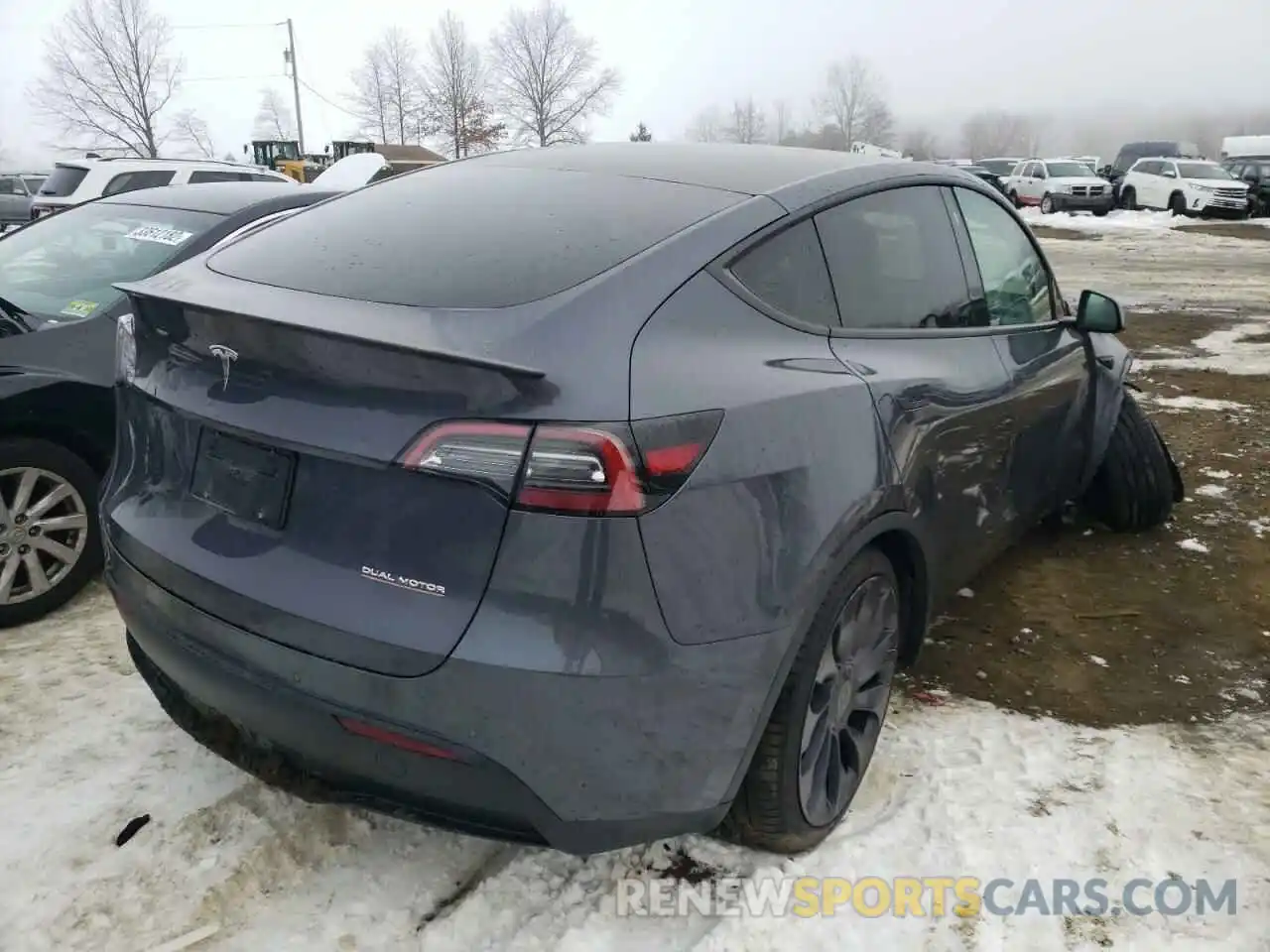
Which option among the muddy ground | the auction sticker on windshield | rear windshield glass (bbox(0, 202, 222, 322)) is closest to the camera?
the muddy ground

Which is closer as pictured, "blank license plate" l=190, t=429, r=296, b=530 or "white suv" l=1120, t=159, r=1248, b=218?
"blank license plate" l=190, t=429, r=296, b=530

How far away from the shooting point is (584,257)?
2.12 metres

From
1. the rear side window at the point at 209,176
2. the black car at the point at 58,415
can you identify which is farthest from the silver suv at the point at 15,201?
the black car at the point at 58,415

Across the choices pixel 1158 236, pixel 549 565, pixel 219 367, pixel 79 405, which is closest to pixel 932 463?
pixel 549 565

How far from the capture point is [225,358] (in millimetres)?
2027

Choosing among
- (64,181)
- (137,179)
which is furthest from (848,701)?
(64,181)

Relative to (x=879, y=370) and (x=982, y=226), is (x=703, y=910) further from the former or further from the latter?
(x=982, y=226)

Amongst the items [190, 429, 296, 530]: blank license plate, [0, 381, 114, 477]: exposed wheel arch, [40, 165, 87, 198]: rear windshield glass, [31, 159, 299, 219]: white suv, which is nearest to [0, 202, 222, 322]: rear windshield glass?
[0, 381, 114, 477]: exposed wheel arch

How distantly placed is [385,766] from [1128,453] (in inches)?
146

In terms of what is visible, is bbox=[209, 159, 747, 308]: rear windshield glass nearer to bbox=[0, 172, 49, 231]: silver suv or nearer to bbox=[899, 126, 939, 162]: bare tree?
bbox=[0, 172, 49, 231]: silver suv

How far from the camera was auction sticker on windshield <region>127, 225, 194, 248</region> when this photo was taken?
160 inches

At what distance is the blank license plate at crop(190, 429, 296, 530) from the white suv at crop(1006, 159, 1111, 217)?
Answer: 30150mm

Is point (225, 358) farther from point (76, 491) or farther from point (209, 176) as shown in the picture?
point (209, 176)

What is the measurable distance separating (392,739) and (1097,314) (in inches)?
120
